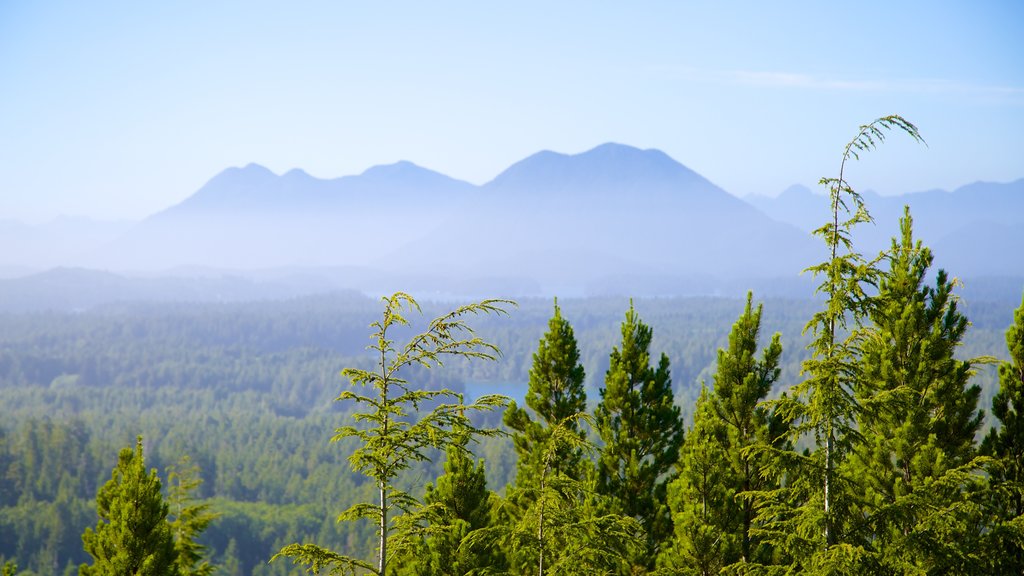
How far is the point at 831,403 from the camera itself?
10141 mm

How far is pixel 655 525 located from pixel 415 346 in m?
14.3

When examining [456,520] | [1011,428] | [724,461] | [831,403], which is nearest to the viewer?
[831,403]

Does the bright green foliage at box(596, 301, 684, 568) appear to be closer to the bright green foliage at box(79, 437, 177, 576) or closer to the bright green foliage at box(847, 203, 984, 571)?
the bright green foliage at box(847, 203, 984, 571)

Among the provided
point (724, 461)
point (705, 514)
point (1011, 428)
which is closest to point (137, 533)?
point (705, 514)

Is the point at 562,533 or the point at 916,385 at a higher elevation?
the point at 916,385

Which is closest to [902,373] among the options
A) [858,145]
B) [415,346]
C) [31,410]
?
[858,145]

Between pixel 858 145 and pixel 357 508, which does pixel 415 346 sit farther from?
pixel 858 145

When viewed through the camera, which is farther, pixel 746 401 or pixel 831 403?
pixel 746 401

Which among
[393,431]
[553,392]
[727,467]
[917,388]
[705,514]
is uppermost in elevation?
[393,431]

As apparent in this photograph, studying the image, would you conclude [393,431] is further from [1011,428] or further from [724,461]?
[1011,428]

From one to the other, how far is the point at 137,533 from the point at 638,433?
12913 millimetres

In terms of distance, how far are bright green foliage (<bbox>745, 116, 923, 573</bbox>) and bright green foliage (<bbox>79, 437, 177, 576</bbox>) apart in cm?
1073

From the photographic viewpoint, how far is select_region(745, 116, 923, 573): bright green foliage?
33.0 ft

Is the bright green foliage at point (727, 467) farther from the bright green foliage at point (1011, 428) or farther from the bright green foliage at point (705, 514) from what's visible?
the bright green foliage at point (1011, 428)
